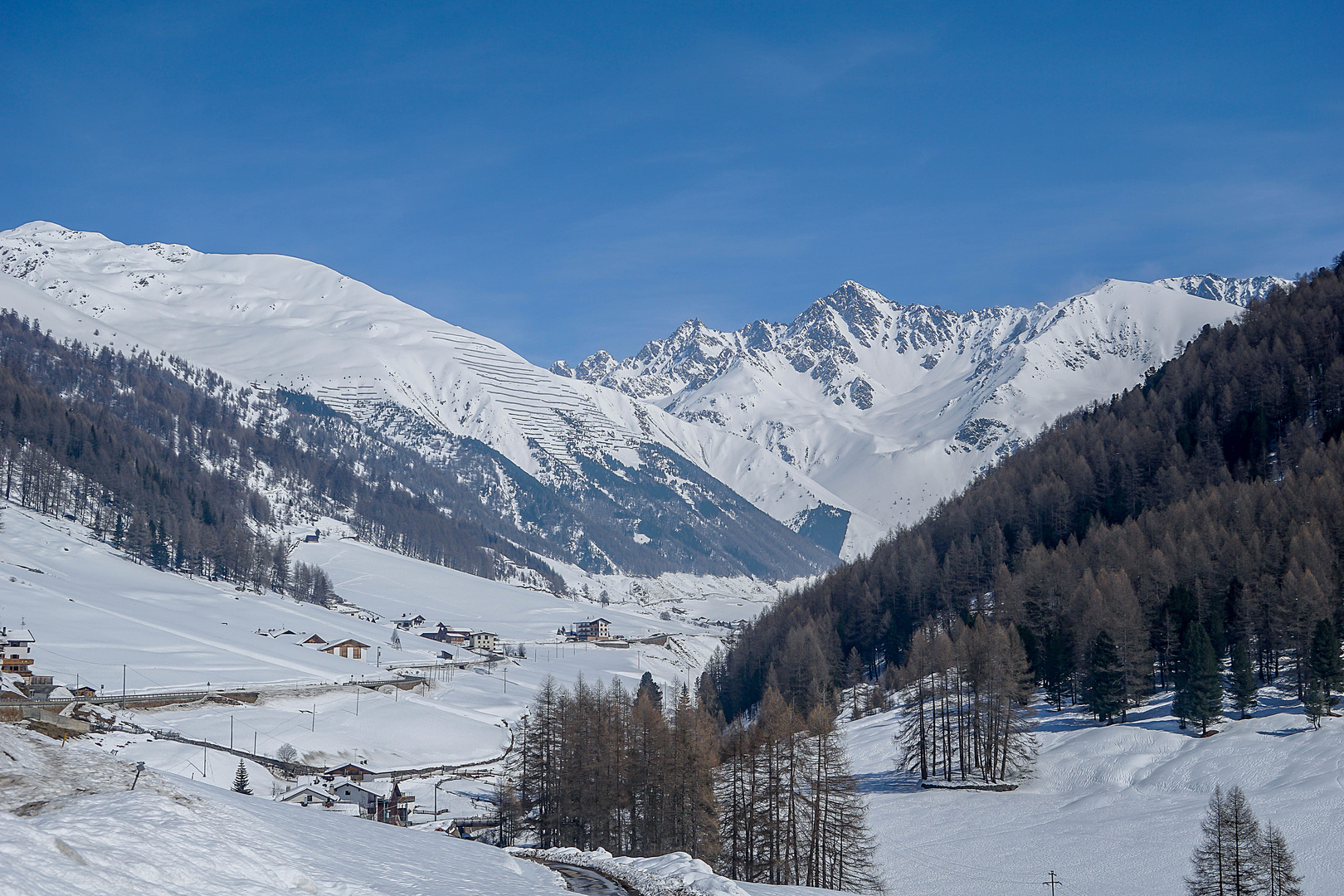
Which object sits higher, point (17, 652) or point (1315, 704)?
point (1315, 704)

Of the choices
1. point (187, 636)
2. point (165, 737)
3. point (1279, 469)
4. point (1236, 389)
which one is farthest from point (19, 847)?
point (1236, 389)

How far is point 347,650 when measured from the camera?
15188 centimetres

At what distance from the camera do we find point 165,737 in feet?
287

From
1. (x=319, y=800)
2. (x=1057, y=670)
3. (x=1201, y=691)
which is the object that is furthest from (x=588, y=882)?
(x=1057, y=670)

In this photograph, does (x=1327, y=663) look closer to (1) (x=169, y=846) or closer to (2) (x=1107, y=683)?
(2) (x=1107, y=683)

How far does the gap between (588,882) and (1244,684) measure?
178ft

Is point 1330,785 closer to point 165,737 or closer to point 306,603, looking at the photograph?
point 165,737

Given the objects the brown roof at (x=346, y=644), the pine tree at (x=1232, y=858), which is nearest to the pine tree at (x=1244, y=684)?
the pine tree at (x=1232, y=858)

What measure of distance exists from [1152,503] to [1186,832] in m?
89.6

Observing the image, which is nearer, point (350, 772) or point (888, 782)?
point (888, 782)

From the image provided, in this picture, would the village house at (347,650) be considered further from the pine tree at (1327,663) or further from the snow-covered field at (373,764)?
the pine tree at (1327,663)

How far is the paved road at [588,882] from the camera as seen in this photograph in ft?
98.8

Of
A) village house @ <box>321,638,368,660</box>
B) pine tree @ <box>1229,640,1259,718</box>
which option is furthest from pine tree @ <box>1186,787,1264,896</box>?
Result: village house @ <box>321,638,368,660</box>

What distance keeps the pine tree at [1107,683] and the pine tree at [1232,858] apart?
35.4 metres
